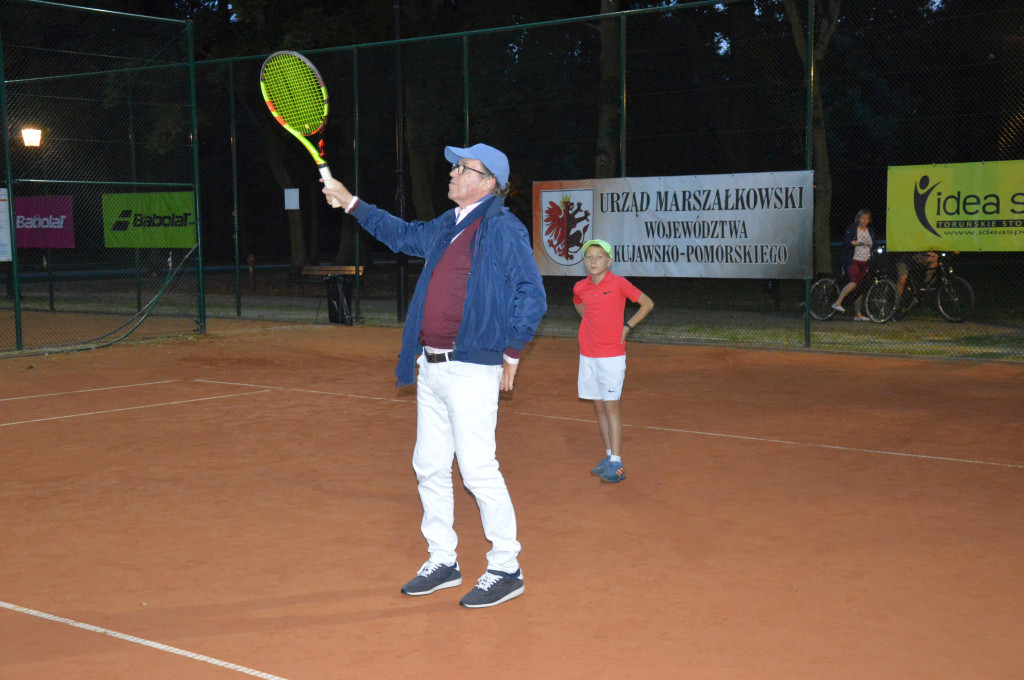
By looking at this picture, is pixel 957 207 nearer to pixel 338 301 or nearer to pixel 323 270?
pixel 338 301

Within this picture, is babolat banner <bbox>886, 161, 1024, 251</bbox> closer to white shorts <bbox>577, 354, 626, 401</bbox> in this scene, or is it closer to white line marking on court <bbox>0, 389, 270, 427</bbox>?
white shorts <bbox>577, 354, 626, 401</bbox>

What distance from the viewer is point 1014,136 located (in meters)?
14.8

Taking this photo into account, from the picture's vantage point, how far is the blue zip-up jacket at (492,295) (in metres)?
4.73

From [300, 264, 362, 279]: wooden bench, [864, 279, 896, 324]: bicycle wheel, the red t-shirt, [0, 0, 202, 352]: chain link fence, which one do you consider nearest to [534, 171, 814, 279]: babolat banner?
[864, 279, 896, 324]: bicycle wheel

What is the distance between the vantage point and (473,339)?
4.71 metres

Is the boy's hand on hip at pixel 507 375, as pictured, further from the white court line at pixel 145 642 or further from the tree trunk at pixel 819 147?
the tree trunk at pixel 819 147

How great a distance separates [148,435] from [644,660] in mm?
5681

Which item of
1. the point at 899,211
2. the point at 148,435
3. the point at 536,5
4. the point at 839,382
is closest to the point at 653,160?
the point at 536,5

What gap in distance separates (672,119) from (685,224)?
1139cm

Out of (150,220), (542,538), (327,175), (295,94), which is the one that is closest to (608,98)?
(150,220)

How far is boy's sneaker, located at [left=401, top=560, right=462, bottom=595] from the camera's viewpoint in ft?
16.1

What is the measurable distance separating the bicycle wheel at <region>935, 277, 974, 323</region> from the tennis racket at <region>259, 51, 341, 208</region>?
12.8m

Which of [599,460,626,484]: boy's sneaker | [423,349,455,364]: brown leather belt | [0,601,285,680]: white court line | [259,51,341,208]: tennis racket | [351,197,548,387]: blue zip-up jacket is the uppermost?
[259,51,341,208]: tennis racket

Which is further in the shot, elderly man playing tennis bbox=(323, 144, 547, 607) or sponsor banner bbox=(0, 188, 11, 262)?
sponsor banner bbox=(0, 188, 11, 262)
